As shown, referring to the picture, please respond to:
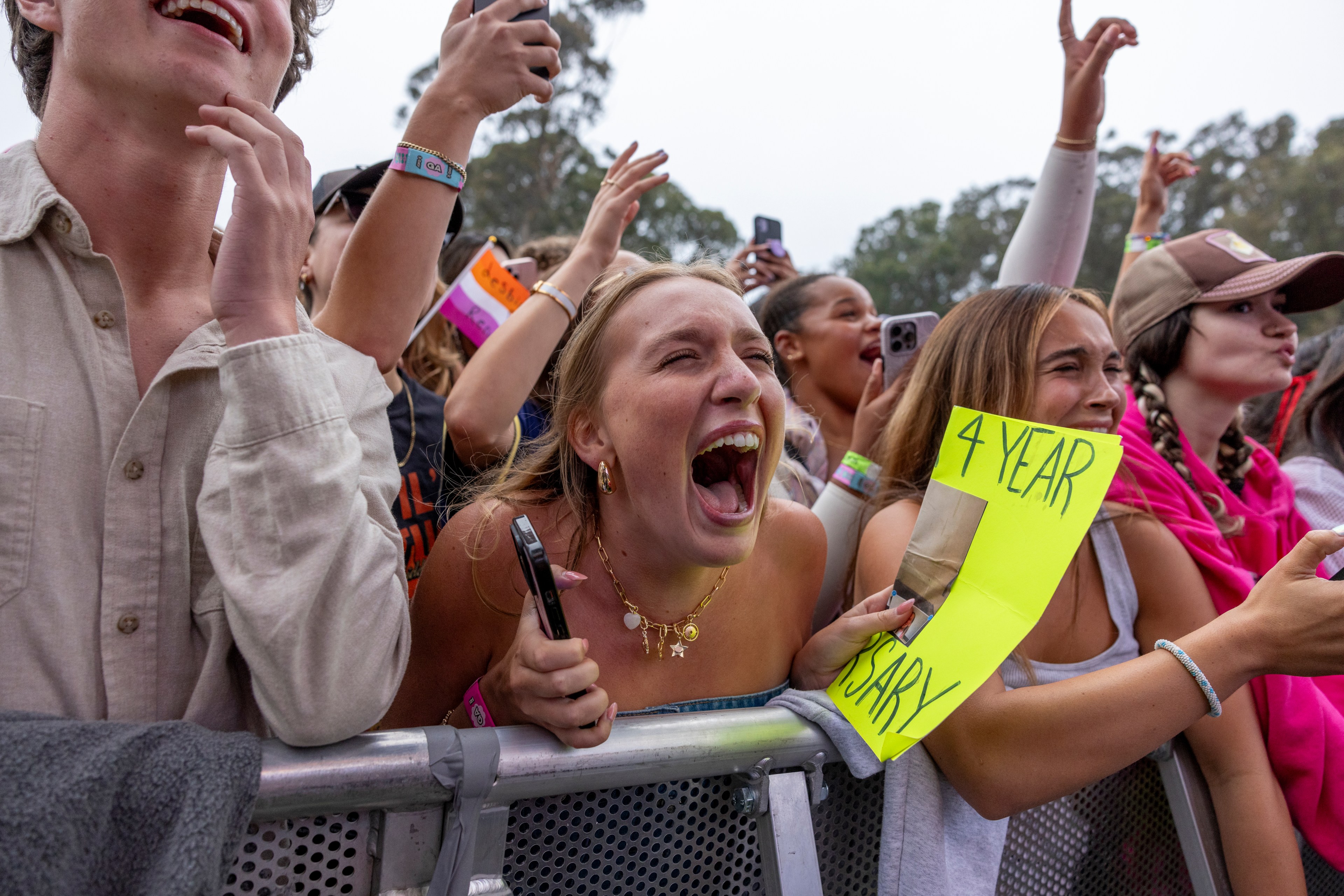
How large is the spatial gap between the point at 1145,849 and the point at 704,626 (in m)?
1.05

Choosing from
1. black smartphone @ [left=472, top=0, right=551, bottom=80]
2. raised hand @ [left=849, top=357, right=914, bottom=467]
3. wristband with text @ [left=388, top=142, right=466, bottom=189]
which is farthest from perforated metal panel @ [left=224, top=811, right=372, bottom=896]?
raised hand @ [left=849, top=357, right=914, bottom=467]

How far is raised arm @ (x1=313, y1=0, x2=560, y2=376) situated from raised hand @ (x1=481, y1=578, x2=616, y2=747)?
55cm

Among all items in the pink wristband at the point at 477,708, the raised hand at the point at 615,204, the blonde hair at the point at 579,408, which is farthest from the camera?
the raised hand at the point at 615,204

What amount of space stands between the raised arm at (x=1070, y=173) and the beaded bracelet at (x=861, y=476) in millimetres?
1065

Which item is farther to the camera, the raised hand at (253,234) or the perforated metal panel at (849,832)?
the perforated metal panel at (849,832)

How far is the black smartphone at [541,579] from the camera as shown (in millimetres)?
1219

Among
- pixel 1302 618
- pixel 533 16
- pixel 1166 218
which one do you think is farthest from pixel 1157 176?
pixel 1166 218

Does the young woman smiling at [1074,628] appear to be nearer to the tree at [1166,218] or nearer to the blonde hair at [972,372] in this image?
the blonde hair at [972,372]

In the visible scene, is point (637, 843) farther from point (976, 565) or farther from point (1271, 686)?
point (1271, 686)

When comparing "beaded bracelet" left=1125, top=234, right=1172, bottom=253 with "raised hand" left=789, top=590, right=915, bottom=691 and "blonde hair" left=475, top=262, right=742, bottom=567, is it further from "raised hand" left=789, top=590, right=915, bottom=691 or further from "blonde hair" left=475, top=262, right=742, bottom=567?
"raised hand" left=789, top=590, right=915, bottom=691

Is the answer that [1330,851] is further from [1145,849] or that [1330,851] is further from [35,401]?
[35,401]

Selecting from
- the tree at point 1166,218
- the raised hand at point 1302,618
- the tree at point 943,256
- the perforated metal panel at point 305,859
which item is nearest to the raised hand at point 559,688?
the perforated metal panel at point 305,859

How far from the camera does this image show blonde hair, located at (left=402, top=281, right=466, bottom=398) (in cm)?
328

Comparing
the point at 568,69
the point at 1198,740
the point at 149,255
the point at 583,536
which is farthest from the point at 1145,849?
the point at 568,69
